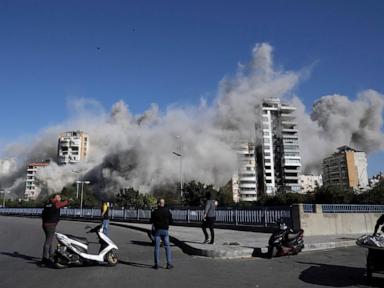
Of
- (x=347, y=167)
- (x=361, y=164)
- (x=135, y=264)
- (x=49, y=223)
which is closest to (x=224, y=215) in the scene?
(x=135, y=264)

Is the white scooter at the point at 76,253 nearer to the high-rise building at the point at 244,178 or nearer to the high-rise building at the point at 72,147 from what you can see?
the high-rise building at the point at 244,178

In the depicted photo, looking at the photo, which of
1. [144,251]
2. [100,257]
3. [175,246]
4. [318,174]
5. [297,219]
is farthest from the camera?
[318,174]

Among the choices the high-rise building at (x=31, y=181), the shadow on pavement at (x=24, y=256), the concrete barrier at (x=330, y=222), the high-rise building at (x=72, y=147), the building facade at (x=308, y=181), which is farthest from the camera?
the high-rise building at (x=72, y=147)

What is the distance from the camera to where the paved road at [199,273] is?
248 inches

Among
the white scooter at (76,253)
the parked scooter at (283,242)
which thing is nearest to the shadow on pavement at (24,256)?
the white scooter at (76,253)

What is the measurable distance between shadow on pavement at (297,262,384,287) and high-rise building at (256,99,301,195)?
106721mm

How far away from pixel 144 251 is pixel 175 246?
1804mm

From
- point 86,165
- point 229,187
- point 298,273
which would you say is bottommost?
point 298,273

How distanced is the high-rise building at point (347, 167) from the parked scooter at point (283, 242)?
122m

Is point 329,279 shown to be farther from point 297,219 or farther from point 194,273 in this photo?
point 297,219

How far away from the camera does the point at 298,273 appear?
288 inches

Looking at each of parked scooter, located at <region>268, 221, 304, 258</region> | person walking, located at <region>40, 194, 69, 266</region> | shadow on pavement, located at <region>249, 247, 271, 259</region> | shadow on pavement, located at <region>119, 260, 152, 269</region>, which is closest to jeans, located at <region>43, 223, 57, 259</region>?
person walking, located at <region>40, 194, 69, 266</region>

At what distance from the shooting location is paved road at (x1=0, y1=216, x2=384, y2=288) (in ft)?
20.7

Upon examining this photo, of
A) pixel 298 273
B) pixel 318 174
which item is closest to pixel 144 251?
pixel 298 273
